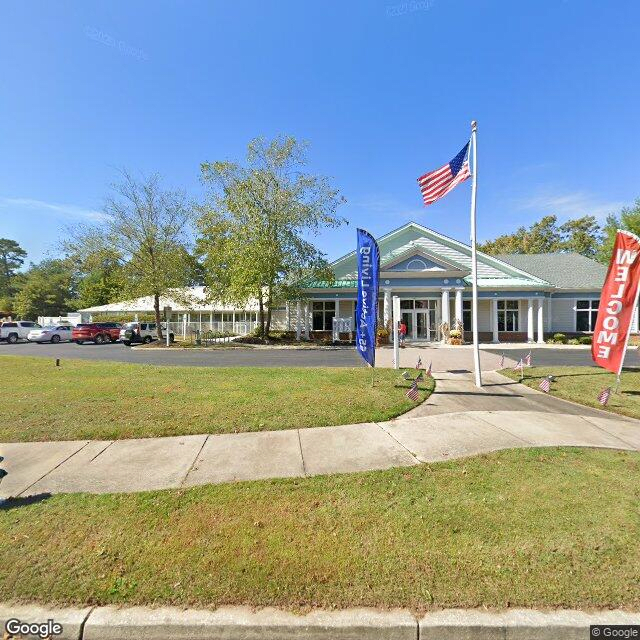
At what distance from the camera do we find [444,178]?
9641 mm

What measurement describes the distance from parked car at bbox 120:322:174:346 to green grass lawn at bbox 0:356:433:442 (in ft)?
54.2

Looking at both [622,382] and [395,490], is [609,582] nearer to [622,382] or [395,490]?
[395,490]

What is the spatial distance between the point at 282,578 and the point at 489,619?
143 cm

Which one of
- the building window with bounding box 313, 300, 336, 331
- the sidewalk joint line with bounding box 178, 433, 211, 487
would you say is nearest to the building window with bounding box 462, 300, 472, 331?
the building window with bounding box 313, 300, 336, 331

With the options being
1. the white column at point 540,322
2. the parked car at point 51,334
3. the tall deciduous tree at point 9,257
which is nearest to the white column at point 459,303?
the white column at point 540,322

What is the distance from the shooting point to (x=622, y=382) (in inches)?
392

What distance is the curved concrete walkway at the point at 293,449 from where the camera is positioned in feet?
13.8

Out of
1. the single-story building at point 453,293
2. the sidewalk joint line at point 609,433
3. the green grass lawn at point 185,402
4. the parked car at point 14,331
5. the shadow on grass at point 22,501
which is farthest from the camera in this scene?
the parked car at point 14,331

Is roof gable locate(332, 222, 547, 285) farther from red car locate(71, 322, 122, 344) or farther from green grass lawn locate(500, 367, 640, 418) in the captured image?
red car locate(71, 322, 122, 344)

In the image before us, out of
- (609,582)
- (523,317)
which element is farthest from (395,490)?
(523,317)

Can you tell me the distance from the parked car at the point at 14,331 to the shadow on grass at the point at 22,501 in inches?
1372

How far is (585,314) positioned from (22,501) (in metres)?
32.7

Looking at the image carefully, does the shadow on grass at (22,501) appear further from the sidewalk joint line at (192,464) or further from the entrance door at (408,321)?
the entrance door at (408,321)

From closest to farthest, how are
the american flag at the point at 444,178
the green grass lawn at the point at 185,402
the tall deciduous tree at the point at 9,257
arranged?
the green grass lawn at the point at 185,402 < the american flag at the point at 444,178 < the tall deciduous tree at the point at 9,257
